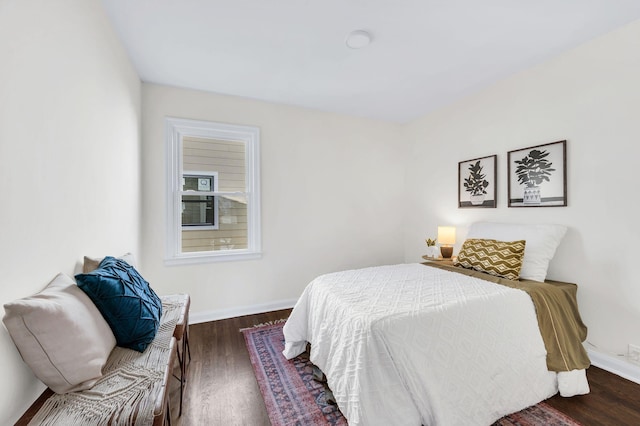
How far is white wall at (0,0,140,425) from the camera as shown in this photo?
0.96 m

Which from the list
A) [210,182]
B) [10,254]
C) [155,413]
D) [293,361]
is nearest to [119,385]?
[155,413]

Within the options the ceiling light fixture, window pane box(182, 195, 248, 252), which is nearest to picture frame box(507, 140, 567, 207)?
the ceiling light fixture

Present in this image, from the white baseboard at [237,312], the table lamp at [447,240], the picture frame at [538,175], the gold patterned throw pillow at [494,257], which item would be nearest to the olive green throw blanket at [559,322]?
the gold patterned throw pillow at [494,257]

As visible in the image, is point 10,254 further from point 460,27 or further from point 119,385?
point 460,27

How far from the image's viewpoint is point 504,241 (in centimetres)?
248

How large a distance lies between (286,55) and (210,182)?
64.4 inches

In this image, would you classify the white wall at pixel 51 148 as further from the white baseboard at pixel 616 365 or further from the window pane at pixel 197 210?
the white baseboard at pixel 616 365

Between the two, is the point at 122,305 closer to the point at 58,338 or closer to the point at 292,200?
the point at 58,338

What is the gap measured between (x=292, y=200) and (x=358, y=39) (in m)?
1.90

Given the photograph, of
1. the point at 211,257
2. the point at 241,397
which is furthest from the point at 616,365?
the point at 211,257

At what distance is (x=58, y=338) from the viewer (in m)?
0.99

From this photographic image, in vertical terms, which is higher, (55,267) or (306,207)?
(306,207)

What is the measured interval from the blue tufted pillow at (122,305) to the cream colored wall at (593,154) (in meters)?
3.15

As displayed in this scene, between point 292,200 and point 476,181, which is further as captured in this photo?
point 292,200
